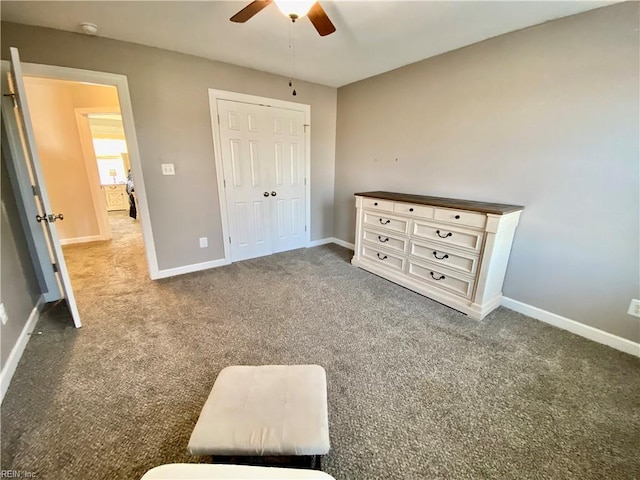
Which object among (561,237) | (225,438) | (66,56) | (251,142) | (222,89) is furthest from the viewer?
(251,142)

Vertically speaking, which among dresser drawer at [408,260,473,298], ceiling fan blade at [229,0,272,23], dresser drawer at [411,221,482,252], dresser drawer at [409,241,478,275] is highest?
ceiling fan blade at [229,0,272,23]

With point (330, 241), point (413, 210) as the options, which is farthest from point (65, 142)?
point (413, 210)

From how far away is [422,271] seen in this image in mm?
2762

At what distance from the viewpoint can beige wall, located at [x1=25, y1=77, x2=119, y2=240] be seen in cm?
386

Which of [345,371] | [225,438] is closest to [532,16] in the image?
[345,371]

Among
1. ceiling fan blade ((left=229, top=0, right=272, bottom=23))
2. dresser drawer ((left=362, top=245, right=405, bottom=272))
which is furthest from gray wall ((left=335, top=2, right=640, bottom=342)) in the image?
ceiling fan blade ((left=229, top=0, right=272, bottom=23))

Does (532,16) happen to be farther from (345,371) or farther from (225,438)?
(225,438)

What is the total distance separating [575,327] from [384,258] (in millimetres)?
1712

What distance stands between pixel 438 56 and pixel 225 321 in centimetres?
331

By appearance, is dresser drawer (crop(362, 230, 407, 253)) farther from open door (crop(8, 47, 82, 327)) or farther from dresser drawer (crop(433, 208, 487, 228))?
open door (crop(8, 47, 82, 327))

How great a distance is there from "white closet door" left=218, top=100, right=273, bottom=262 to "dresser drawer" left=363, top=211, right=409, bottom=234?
1.44m

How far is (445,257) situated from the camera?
100 inches

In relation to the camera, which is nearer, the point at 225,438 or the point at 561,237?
the point at 225,438

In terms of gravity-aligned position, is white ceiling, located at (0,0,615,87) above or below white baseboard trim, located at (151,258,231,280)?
above
